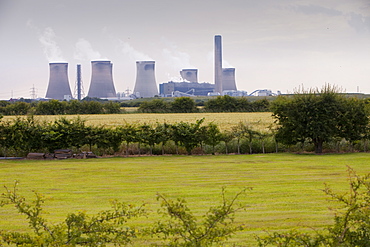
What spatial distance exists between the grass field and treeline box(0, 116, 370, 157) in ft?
3.96

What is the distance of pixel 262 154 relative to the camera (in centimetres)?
1752

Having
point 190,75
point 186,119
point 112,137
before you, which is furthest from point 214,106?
point 190,75

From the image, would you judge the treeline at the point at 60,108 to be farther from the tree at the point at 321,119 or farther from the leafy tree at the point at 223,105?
the tree at the point at 321,119

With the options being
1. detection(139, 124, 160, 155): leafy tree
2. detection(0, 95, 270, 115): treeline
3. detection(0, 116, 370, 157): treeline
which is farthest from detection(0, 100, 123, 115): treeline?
detection(139, 124, 160, 155): leafy tree

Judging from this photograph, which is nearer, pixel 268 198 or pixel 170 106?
pixel 268 198

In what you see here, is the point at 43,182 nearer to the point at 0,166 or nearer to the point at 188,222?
the point at 0,166

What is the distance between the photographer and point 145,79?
105 m

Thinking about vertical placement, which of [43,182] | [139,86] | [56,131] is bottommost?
[43,182]

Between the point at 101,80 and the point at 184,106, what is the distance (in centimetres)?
3961

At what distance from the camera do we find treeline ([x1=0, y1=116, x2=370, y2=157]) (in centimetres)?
1752

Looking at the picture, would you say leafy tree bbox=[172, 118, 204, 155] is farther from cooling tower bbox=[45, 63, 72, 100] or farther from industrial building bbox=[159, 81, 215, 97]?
industrial building bbox=[159, 81, 215, 97]

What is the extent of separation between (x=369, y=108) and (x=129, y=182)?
11321mm

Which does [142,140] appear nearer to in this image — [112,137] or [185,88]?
[112,137]

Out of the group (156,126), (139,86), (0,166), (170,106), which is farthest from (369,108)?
(139,86)
